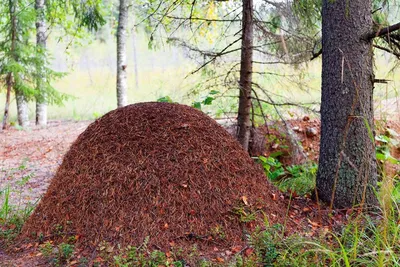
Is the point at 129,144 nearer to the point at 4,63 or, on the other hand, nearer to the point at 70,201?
the point at 70,201

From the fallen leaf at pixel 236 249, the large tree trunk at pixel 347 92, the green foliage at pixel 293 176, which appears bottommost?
the fallen leaf at pixel 236 249

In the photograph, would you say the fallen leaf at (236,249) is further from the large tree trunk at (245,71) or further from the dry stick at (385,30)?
the large tree trunk at (245,71)

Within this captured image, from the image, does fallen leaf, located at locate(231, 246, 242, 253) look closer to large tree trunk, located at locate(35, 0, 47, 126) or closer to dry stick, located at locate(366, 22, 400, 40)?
dry stick, located at locate(366, 22, 400, 40)

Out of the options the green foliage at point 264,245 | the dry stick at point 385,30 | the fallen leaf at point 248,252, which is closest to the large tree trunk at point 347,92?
the dry stick at point 385,30

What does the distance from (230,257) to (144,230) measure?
27.7 inches

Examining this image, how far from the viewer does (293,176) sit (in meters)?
5.36

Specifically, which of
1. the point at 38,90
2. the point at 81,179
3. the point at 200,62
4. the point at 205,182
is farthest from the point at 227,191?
the point at 38,90

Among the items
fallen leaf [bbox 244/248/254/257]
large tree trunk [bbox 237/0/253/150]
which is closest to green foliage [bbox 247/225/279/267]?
fallen leaf [bbox 244/248/254/257]

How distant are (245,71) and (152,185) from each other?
2.15m

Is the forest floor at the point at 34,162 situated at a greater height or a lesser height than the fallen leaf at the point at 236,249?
greater

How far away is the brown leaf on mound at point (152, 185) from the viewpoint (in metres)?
3.11

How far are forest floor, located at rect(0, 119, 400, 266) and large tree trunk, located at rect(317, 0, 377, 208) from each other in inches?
19.8

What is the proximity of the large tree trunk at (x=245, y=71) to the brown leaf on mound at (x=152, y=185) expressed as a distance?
112 cm

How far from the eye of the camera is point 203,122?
3842 mm
